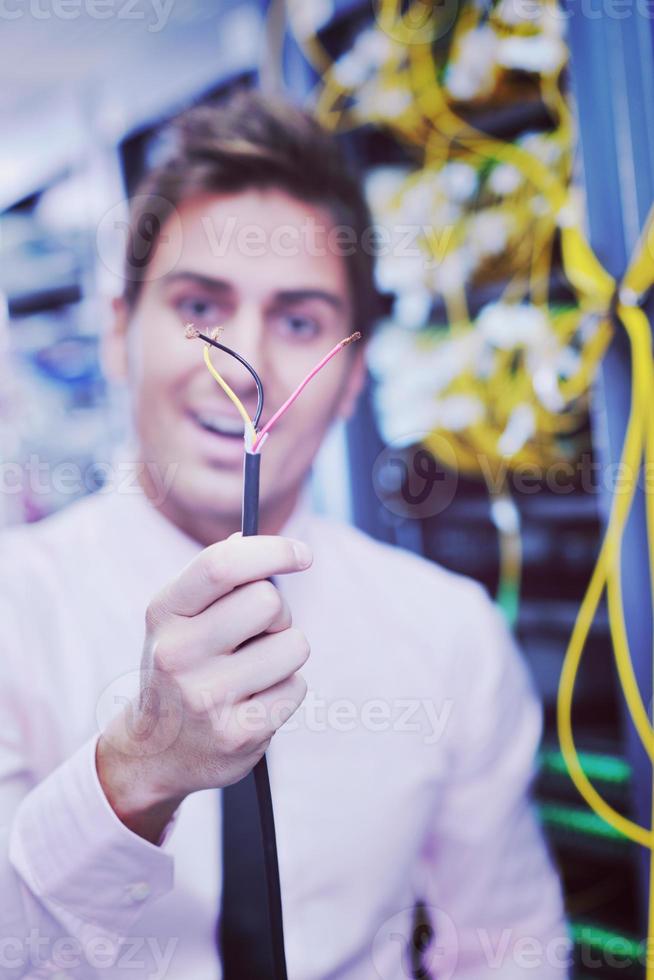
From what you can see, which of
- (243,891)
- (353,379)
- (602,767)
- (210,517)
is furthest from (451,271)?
(243,891)

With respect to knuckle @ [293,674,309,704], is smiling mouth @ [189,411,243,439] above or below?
above

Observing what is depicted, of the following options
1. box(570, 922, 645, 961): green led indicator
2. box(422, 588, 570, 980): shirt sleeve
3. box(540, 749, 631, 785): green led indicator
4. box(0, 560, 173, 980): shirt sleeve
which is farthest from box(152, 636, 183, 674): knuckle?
box(570, 922, 645, 961): green led indicator

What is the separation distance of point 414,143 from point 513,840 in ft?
3.03

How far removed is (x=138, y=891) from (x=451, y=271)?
82 centimetres

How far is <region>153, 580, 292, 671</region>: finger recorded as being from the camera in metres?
0.42

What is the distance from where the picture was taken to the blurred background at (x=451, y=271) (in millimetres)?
809

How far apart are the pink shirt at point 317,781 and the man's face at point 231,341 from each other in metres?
0.09

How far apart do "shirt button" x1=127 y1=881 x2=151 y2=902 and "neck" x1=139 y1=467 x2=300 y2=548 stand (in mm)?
291

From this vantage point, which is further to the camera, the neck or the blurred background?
the blurred background

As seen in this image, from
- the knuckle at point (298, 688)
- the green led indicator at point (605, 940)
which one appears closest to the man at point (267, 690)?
the knuckle at point (298, 688)

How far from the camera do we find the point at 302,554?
0.42 metres

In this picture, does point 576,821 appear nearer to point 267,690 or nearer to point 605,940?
point 605,940

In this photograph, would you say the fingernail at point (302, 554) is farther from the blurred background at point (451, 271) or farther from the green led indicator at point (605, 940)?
the green led indicator at point (605, 940)

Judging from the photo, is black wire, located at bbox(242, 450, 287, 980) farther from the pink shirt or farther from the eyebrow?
the eyebrow
